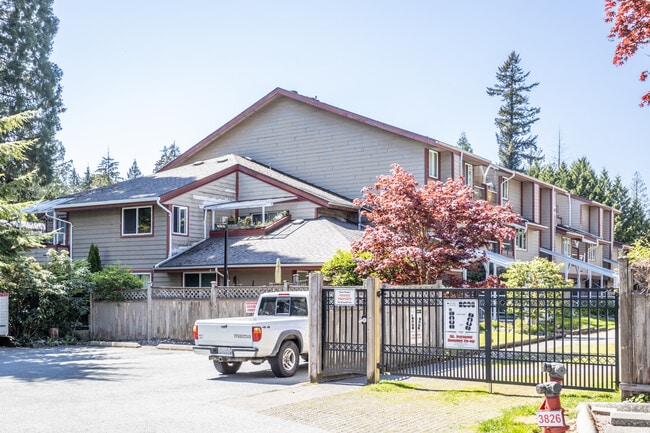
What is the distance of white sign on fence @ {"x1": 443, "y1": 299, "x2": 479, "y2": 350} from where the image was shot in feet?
41.7

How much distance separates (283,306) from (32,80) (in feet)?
103

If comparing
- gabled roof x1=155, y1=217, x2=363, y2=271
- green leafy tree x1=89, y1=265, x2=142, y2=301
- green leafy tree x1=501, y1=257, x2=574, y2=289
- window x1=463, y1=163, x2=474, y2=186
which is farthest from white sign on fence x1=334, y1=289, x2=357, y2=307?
window x1=463, y1=163, x2=474, y2=186

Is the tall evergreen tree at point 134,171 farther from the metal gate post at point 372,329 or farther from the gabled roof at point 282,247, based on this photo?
the metal gate post at point 372,329

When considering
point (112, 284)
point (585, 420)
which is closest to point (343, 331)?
point (585, 420)

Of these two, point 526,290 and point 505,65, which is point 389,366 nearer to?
point 526,290

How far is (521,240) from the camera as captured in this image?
42.7 m

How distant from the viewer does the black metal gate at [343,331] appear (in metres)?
13.9

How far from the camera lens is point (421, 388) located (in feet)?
41.6

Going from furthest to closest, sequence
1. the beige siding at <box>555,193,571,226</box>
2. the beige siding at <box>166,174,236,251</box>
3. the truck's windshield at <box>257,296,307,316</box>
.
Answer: the beige siding at <box>555,193,571,226</box> → the beige siding at <box>166,174,236,251</box> → the truck's windshield at <box>257,296,307,316</box>

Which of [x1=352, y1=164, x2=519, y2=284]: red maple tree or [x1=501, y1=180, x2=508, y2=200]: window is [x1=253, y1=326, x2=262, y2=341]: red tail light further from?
[x1=501, y1=180, x2=508, y2=200]: window

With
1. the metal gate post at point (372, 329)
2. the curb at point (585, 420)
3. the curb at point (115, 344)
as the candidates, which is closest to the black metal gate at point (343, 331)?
the metal gate post at point (372, 329)

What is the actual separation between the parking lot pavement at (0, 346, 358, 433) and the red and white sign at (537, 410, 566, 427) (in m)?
2.90

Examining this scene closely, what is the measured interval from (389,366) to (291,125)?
24129 millimetres

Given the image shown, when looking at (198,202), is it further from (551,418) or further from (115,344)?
(551,418)
